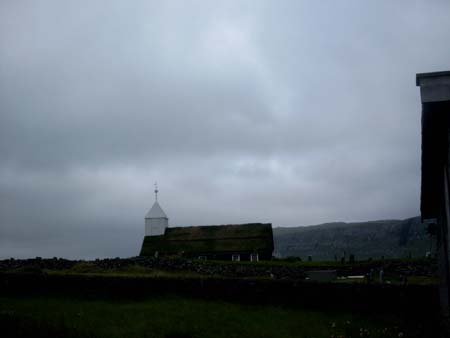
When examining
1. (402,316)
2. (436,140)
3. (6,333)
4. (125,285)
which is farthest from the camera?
(125,285)

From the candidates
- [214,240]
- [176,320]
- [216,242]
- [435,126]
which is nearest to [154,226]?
[214,240]

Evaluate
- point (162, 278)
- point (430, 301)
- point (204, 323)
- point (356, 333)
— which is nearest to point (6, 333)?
point (204, 323)

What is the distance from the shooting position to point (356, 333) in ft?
68.2

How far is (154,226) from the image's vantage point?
84.4 meters

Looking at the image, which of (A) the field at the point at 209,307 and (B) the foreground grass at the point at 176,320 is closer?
(B) the foreground grass at the point at 176,320

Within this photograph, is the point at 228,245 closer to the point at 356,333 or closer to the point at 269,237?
the point at 269,237

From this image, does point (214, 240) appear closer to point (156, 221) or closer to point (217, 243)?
point (217, 243)

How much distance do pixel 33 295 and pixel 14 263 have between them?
1313 centimetres

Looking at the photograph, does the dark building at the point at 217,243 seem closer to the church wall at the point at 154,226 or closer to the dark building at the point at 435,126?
the church wall at the point at 154,226

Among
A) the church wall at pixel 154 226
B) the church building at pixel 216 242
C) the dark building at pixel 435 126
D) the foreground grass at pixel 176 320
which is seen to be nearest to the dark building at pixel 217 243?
the church building at pixel 216 242

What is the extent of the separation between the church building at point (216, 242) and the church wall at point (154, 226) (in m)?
8.70

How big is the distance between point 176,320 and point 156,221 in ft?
209

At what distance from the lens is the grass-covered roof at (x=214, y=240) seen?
66856mm

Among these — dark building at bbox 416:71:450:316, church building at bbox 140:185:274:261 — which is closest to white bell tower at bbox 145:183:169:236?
church building at bbox 140:185:274:261
